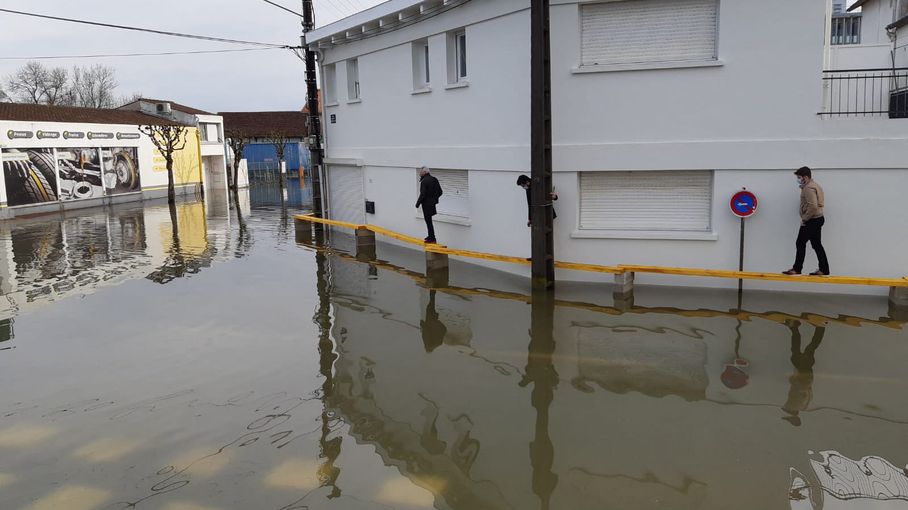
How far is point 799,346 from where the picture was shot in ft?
26.8

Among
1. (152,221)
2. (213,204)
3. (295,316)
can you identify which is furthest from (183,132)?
(295,316)

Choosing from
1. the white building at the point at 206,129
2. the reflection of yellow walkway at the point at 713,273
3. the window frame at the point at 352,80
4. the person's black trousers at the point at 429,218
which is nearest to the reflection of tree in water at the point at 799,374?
the reflection of yellow walkway at the point at 713,273

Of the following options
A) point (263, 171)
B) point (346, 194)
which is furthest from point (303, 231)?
point (263, 171)

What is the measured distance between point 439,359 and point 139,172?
30.4 meters

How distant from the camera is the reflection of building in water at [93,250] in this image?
42.2ft

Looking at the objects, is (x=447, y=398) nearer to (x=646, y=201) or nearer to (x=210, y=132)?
(x=646, y=201)

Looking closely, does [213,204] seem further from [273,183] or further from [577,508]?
[577,508]

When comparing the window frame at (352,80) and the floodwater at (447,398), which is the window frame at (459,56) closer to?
the floodwater at (447,398)

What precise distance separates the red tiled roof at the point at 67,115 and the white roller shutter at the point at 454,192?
67.1 feet

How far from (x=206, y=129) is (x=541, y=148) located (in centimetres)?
3729

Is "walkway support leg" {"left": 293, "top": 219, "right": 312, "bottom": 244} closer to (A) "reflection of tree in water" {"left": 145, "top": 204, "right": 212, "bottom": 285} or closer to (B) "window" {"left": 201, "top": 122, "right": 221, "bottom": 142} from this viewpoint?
(A) "reflection of tree in water" {"left": 145, "top": 204, "right": 212, "bottom": 285}

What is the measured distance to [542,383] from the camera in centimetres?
723

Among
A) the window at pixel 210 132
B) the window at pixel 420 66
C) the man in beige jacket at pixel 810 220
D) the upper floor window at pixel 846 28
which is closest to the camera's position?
the man in beige jacket at pixel 810 220

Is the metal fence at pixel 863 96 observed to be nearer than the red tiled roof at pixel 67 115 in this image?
Yes
